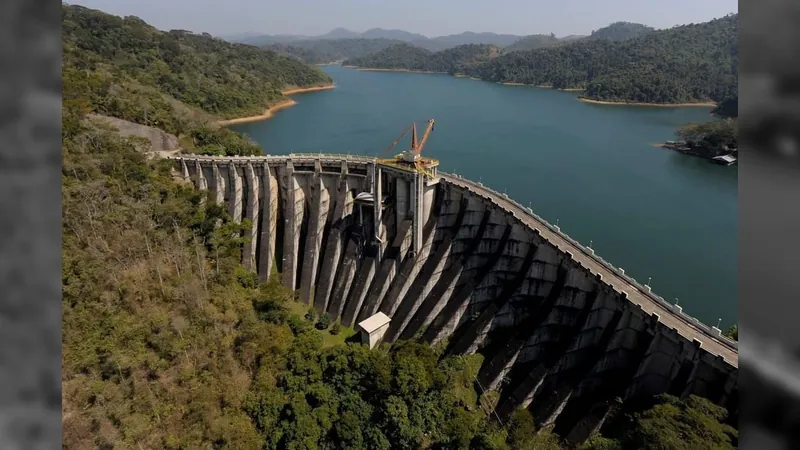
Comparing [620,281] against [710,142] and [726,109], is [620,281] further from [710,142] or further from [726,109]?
[726,109]

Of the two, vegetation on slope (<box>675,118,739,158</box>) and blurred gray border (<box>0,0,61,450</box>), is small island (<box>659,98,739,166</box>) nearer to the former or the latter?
vegetation on slope (<box>675,118,739,158</box>)

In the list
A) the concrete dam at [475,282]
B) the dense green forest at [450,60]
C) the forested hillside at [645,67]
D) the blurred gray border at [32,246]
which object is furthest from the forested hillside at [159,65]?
the dense green forest at [450,60]

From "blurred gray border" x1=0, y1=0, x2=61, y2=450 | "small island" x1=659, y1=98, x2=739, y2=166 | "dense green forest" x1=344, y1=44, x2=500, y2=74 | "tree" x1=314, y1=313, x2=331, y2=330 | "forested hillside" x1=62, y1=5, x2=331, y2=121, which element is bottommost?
"tree" x1=314, y1=313, x2=331, y2=330

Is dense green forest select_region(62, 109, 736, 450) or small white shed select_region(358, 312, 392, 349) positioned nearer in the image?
dense green forest select_region(62, 109, 736, 450)

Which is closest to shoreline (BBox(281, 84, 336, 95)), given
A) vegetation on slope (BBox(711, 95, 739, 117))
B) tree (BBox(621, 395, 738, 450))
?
vegetation on slope (BBox(711, 95, 739, 117))

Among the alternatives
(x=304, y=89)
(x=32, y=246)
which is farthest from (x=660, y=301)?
(x=304, y=89)

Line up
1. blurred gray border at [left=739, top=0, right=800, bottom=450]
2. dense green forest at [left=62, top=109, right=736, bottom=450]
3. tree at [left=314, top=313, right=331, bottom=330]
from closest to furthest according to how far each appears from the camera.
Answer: blurred gray border at [left=739, top=0, right=800, bottom=450]
dense green forest at [left=62, top=109, right=736, bottom=450]
tree at [left=314, top=313, right=331, bottom=330]
